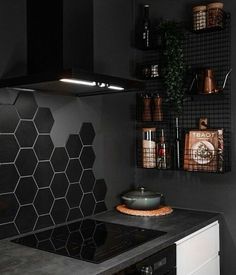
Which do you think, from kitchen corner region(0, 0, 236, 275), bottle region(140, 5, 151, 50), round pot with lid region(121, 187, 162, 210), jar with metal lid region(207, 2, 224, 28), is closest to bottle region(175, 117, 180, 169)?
kitchen corner region(0, 0, 236, 275)

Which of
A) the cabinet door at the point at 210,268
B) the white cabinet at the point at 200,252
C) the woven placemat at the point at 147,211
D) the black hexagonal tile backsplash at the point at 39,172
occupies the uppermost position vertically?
the black hexagonal tile backsplash at the point at 39,172

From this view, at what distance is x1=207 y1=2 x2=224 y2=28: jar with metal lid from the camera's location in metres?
2.45

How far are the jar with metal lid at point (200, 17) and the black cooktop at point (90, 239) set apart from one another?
1.37 m

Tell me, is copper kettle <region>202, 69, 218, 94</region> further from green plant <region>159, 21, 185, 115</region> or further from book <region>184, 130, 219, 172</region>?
book <region>184, 130, 219, 172</region>

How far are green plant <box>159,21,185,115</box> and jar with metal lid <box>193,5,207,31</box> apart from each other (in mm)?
123

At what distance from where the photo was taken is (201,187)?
2695 millimetres

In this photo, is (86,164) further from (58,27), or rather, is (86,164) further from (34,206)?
(58,27)

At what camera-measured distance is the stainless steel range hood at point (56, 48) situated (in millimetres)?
1849

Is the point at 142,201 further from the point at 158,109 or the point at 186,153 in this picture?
the point at 158,109

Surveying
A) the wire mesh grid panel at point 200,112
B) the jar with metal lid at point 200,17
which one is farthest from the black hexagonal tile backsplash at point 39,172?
the jar with metal lid at point 200,17

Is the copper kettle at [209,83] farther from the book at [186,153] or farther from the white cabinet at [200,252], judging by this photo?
the white cabinet at [200,252]

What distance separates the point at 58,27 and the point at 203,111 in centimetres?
123

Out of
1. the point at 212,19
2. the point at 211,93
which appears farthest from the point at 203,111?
the point at 212,19

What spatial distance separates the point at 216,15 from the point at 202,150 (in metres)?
0.88
